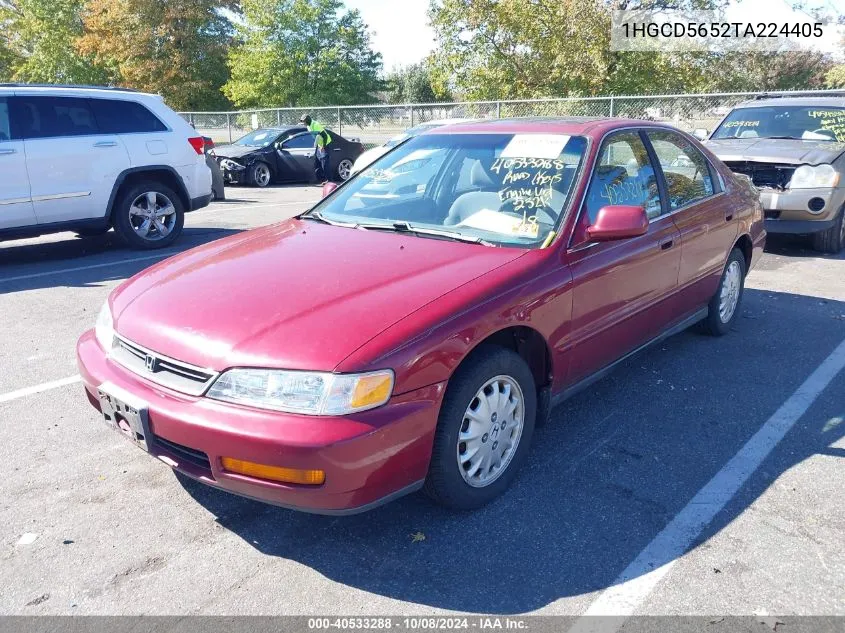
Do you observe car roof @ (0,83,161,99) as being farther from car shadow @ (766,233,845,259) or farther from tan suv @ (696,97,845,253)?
car shadow @ (766,233,845,259)

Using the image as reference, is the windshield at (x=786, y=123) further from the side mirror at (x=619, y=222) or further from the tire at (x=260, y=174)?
the tire at (x=260, y=174)

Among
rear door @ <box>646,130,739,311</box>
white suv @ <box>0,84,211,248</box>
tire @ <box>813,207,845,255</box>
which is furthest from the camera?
tire @ <box>813,207,845,255</box>

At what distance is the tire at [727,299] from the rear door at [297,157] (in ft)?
43.4

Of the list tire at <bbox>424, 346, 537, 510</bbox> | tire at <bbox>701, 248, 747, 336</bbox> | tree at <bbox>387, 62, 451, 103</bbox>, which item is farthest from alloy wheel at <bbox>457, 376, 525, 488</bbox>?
tree at <bbox>387, 62, 451, 103</bbox>

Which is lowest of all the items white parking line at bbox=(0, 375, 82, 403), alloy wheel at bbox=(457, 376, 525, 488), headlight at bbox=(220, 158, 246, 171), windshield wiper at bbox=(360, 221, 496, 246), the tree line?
white parking line at bbox=(0, 375, 82, 403)

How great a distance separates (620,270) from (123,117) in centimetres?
674

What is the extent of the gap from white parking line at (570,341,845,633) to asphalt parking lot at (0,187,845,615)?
10 millimetres

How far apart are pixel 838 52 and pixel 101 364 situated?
4049cm

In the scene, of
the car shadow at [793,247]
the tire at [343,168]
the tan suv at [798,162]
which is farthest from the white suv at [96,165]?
the tire at [343,168]

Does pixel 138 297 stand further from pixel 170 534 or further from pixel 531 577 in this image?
pixel 531 577

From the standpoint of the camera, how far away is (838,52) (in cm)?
3466

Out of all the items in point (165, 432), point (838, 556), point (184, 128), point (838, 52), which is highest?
point (838, 52)

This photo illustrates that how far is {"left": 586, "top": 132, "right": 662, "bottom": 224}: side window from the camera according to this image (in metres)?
3.77

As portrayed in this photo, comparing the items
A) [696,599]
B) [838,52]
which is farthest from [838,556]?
[838,52]
